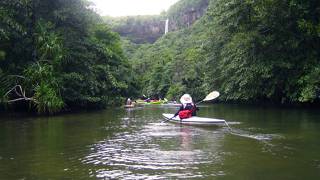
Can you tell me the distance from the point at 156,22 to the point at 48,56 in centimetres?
14537

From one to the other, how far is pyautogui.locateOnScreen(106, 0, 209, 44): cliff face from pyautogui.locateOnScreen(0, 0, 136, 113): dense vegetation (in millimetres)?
107266

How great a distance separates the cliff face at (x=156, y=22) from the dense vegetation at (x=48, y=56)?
352 feet

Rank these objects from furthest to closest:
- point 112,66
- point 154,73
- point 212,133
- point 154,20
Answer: point 154,20
point 154,73
point 112,66
point 212,133

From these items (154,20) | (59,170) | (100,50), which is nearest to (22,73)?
(100,50)

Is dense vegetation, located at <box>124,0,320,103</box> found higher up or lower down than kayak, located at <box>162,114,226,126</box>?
higher up

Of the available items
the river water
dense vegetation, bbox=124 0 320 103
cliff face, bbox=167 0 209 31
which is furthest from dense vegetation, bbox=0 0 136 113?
cliff face, bbox=167 0 209 31

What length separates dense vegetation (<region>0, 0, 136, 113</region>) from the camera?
974 inches

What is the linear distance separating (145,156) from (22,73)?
59.4ft

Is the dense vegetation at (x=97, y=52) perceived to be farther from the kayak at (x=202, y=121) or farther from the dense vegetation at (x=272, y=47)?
the kayak at (x=202, y=121)

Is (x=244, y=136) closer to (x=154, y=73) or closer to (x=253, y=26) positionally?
(x=253, y=26)

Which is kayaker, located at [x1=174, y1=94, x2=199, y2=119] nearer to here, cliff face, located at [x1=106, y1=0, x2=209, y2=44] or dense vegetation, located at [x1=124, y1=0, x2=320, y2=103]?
dense vegetation, located at [x1=124, y1=0, x2=320, y2=103]

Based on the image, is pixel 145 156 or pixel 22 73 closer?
pixel 145 156

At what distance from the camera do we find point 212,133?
15.8 meters

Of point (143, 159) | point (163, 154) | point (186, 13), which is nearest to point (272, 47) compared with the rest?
point (163, 154)
